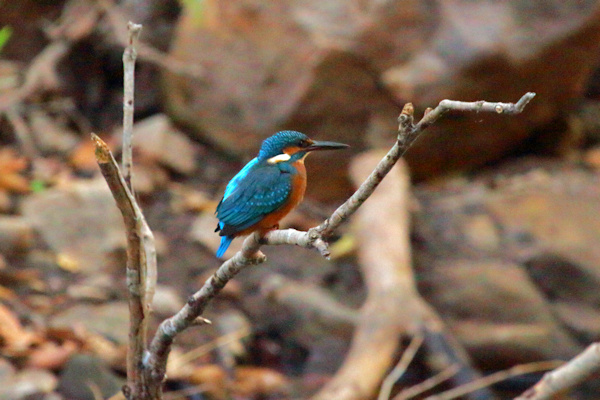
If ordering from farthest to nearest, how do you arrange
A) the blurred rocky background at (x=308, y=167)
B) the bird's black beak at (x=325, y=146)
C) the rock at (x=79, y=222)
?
the rock at (x=79, y=222), the blurred rocky background at (x=308, y=167), the bird's black beak at (x=325, y=146)

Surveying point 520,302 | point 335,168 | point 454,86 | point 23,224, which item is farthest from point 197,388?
point 454,86

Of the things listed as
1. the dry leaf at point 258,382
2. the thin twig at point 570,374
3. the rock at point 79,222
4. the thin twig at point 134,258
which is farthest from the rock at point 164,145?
the thin twig at point 570,374

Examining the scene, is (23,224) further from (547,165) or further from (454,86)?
(547,165)

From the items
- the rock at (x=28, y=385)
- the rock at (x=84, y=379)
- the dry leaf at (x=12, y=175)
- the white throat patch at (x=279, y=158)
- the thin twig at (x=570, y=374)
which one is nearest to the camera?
the white throat patch at (x=279, y=158)

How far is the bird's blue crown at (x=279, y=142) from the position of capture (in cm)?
219

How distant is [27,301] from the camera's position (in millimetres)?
4070

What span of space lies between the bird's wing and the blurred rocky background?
1705mm

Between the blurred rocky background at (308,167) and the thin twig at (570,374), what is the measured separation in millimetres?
1349

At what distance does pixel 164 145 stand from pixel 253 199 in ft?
12.0

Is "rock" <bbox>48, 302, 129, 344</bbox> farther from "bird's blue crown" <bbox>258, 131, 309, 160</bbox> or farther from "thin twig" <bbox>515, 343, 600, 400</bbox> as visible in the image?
"thin twig" <bbox>515, 343, 600, 400</bbox>

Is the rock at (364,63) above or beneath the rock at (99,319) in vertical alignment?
above

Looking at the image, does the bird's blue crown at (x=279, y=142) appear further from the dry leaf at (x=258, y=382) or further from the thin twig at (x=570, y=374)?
the dry leaf at (x=258, y=382)

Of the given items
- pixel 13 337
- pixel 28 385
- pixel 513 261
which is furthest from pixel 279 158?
pixel 513 261

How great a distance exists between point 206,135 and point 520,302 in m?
2.83
